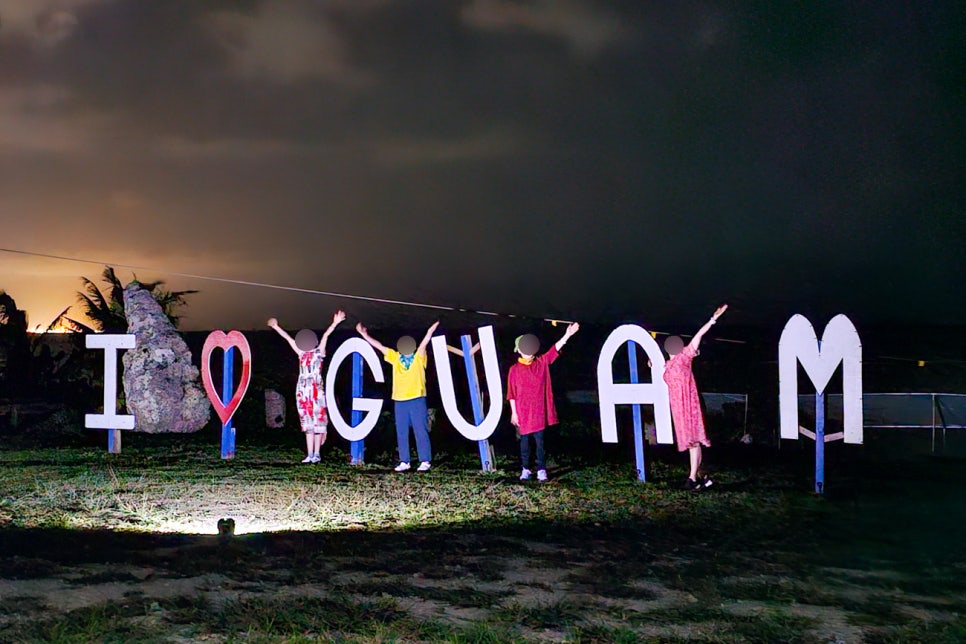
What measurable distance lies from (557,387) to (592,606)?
22958 millimetres

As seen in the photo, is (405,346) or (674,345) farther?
(405,346)

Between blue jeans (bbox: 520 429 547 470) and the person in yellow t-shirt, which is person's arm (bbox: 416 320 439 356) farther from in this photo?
blue jeans (bbox: 520 429 547 470)

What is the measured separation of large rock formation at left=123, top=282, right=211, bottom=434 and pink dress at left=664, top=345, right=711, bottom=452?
12322 mm

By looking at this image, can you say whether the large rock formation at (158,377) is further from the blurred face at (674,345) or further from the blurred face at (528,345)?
the blurred face at (674,345)

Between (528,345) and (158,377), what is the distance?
435 inches

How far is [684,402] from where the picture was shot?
11562 mm

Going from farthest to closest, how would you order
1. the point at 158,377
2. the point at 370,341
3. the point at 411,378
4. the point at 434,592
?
1. the point at 158,377
2. the point at 370,341
3. the point at 411,378
4. the point at 434,592

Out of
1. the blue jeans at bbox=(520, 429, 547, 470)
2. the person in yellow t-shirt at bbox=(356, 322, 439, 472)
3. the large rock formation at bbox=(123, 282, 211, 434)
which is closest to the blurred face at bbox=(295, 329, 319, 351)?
the person in yellow t-shirt at bbox=(356, 322, 439, 472)

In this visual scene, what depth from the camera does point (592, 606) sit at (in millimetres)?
6211

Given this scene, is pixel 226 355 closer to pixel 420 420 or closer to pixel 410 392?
pixel 410 392

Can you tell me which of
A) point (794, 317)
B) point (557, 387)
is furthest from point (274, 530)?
point (557, 387)

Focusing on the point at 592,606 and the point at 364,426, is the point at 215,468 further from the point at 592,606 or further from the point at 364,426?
the point at 592,606

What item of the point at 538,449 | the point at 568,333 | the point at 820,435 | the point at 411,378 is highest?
the point at 568,333

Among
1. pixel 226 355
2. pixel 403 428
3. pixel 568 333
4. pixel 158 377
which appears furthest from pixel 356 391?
pixel 158 377
